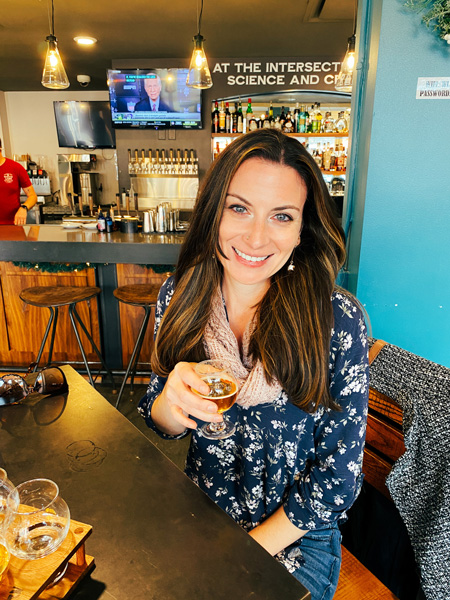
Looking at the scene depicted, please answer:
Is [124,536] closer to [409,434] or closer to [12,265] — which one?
[409,434]

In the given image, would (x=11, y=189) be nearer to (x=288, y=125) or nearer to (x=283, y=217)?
(x=288, y=125)

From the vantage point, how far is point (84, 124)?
24.4 feet

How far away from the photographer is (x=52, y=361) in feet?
12.4

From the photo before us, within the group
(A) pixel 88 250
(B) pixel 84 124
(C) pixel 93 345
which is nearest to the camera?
(A) pixel 88 250

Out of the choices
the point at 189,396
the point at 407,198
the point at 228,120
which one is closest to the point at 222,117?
the point at 228,120

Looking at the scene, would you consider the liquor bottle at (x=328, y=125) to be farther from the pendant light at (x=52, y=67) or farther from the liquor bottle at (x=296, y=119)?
the pendant light at (x=52, y=67)

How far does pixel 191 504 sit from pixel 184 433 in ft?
1.50

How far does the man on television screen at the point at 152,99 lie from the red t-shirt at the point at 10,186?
1779 mm

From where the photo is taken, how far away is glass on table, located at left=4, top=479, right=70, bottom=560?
75 centimetres

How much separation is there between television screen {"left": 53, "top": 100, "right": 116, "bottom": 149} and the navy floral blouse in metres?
7.10

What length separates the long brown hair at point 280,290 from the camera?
1225 millimetres

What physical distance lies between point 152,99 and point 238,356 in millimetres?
5342

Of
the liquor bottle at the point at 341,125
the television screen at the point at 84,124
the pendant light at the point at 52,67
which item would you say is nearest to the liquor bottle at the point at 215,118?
the liquor bottle at the point at 341,125

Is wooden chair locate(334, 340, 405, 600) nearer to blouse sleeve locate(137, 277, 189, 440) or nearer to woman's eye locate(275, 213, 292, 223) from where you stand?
woman's eye locate(275, 213, 292, 223)
